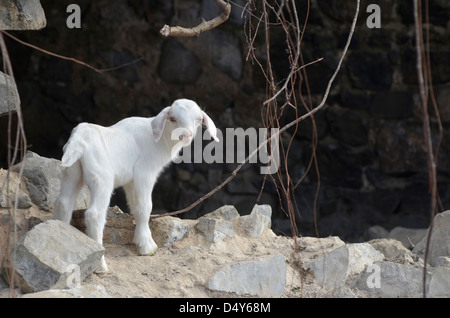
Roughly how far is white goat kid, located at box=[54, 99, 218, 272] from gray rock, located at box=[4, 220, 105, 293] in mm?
122

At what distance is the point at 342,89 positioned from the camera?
5.37 metres

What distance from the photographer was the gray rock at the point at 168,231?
3082 millimetres

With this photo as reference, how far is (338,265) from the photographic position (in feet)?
9.41

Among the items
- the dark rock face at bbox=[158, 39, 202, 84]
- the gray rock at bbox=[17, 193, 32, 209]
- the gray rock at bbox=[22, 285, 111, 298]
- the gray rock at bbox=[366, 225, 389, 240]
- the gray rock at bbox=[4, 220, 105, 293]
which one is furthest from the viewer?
the dark rock face at bbox=[158, 39, 202, 84]

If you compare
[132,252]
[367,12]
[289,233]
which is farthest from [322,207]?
[132,252]

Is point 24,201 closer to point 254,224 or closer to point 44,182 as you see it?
point 44,182

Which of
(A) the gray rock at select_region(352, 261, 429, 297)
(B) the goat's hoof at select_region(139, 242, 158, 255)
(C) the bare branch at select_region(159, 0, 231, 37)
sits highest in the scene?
(C) the bare branch at select_region(159, 0, 231, 37)

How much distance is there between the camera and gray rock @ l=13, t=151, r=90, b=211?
312 cm

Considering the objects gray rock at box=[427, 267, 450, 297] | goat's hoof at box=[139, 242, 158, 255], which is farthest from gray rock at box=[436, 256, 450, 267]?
goat's hoof at box=[139, 242, 158, 255]

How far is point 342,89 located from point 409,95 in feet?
1.69

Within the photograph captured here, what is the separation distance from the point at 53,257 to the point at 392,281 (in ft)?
4.41

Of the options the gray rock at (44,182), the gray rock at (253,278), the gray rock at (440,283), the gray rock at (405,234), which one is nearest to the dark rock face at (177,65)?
the gray rock at (405,234)

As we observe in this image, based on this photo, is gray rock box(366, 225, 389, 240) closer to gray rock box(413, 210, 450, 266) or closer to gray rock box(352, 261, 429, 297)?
gray rock box(413, 210, 450, 266)

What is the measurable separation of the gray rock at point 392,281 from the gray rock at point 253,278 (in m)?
0.32
